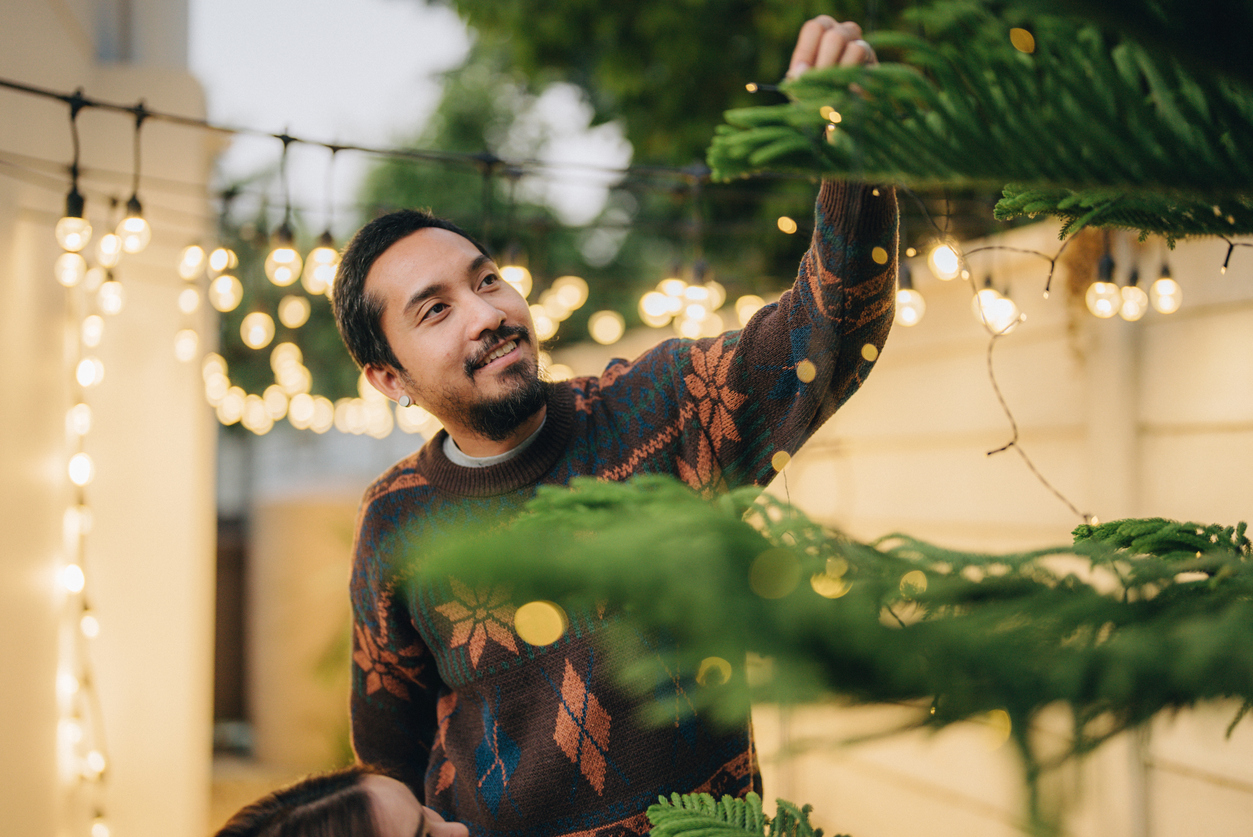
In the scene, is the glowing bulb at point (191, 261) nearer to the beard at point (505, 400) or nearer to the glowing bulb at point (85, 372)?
the glowing bulb at point (85, 372)

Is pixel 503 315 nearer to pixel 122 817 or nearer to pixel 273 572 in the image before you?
pixel 122 817

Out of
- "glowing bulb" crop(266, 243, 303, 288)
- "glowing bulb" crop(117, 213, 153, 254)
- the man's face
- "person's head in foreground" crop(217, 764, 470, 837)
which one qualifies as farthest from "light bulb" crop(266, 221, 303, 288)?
"person's head in foreground" crop(217, 764, 470, 837)

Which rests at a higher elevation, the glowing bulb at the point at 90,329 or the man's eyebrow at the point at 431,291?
the glowing bulb at the point at 90,329

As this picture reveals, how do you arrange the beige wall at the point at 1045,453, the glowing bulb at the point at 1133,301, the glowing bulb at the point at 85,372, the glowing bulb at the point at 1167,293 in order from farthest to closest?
the glowing bulb at the point at 85,372
the beige wall at the point at 1045,453
the glowing bulb at the point at 1167,293
the glowing bulb at the point at 1133,301

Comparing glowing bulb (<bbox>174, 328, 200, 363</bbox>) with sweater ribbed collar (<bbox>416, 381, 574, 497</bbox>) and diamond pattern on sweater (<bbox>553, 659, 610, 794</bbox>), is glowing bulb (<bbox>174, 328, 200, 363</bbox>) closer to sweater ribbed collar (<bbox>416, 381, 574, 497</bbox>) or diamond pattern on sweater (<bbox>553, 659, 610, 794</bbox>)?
sweater ribbed collar (<bbox>416, 381, 574, 497</bbox>)

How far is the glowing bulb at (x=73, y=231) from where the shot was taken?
211 centimetres

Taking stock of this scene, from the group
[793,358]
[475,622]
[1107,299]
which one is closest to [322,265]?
[475,622]

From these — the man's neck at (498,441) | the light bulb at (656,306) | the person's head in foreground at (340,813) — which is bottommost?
the person's head in foreground at (340,813)

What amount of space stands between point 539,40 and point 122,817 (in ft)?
13.2

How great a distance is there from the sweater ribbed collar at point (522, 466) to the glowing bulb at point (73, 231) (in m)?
1.33

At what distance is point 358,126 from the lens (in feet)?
30.2

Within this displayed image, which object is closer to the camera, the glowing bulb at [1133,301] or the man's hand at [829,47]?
the man's hand at [829,47]

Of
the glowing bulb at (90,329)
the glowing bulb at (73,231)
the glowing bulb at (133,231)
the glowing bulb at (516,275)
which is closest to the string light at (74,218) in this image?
the glowing bulb at (73,231)

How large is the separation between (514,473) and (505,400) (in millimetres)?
135
